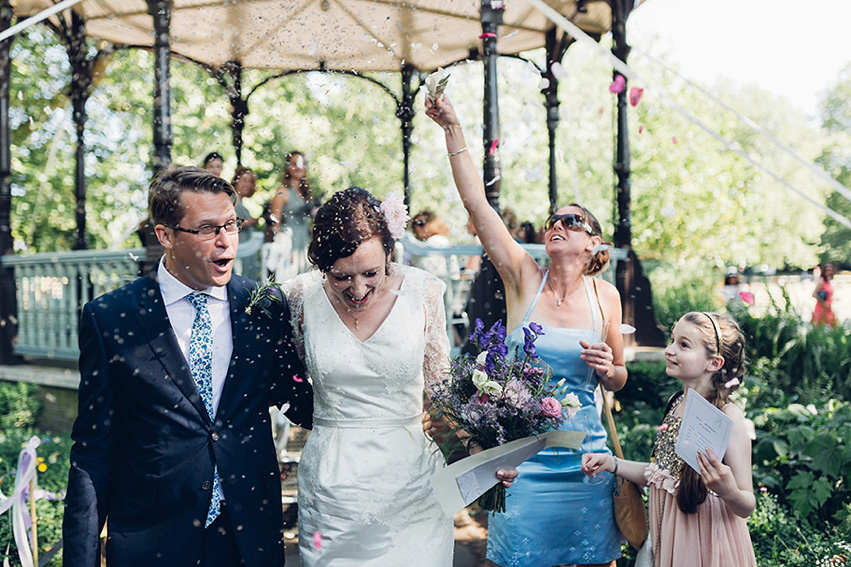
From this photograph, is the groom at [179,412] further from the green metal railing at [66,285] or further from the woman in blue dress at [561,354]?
the green metal railing at [66,285]

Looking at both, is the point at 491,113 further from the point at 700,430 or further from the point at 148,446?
the point at 148,446

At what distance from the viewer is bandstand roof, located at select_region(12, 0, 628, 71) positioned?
7164 mm

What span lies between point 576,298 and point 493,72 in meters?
3.10

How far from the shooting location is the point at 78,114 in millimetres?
8875

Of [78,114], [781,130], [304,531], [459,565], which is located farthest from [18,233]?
[781,130]

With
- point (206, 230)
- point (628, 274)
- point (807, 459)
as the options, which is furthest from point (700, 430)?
point (628, 274)

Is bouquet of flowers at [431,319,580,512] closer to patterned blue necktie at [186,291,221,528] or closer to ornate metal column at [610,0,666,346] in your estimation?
patterned blue necktie at [186,291,221,528]

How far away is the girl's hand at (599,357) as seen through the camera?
2715mm

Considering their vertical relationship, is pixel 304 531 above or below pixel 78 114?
below

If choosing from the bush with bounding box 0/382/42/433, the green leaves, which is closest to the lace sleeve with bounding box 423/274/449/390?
the green leaves

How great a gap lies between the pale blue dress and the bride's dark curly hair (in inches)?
34.1

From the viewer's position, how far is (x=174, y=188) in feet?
7.49

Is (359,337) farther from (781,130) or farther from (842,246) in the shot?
(842,246)

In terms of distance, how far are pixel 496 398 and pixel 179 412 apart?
3.53 feet
